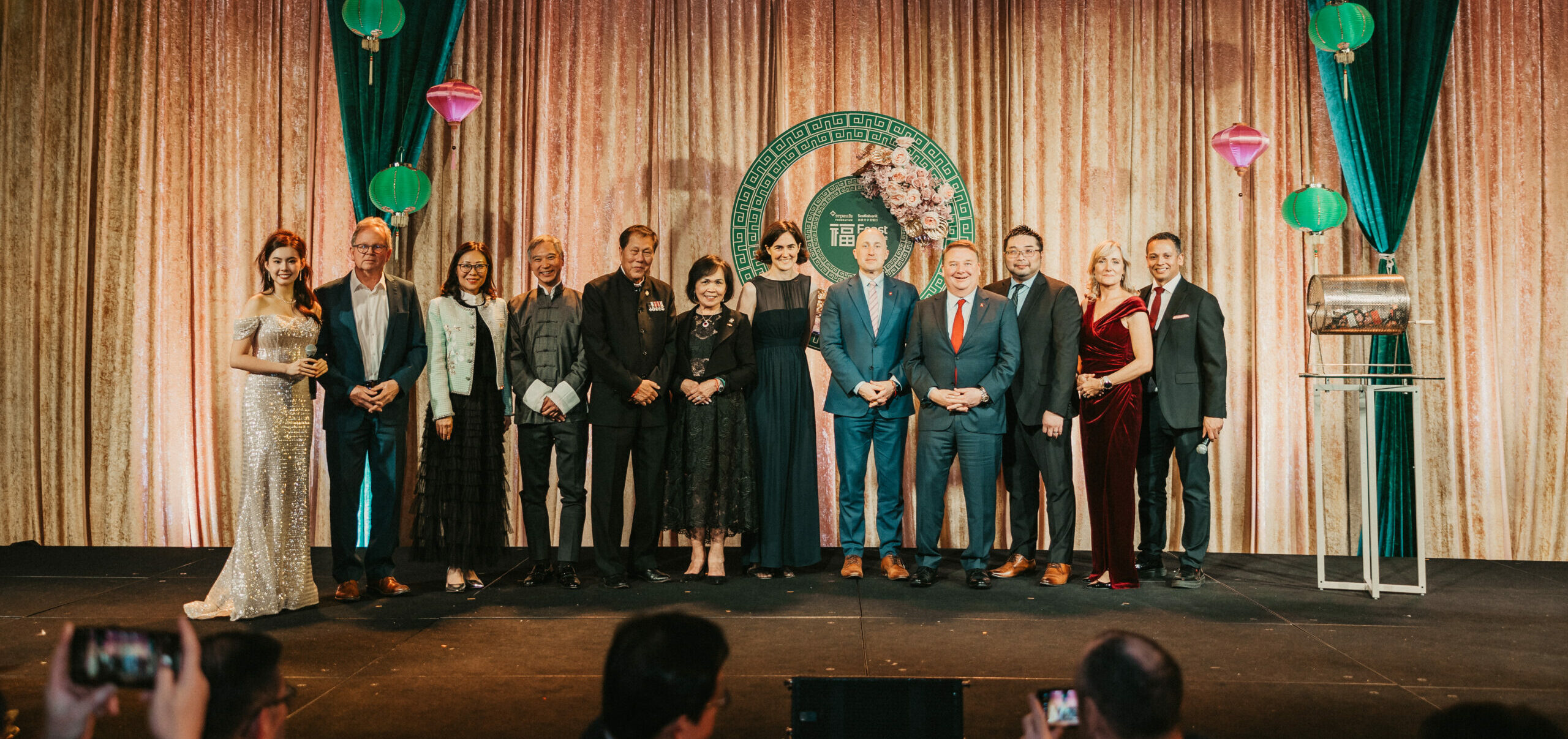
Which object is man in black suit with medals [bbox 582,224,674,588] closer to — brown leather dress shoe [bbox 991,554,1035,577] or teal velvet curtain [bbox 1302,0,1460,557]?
brown leather dress shoe [bbox 991,554,1035,577]

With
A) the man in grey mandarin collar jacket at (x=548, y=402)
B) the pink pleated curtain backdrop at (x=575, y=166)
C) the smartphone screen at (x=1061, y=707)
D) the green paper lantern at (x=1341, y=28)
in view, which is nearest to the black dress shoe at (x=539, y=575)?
the man in grey mandarin collar jacket at (x=548, y=402)

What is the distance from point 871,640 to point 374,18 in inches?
147

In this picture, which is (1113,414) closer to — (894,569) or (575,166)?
(894,569)

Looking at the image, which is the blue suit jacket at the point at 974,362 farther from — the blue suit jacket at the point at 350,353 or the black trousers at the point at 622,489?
the blue suit jacket at the point at 350,353

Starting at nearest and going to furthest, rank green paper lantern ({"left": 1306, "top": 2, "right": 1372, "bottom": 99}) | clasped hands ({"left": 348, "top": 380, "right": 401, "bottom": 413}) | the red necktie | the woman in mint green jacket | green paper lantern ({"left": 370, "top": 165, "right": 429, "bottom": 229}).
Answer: clasped hands ({"left": 348, "top": 380, "right": 401, "bottom": 413}) → the woman in mint green jacket → the red necktie → green paper lantern ({"left": 1306, "top": 2, "right": 1372, "bottom": 99}) → green paper lantern ({"left": 370, "top": 165, "right": 429, "bottom": 229})

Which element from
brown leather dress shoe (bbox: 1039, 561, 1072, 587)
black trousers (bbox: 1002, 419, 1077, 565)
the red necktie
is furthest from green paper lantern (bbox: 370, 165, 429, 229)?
brown leather dress shoe (bbox: 1039, 561, 1072, 587)

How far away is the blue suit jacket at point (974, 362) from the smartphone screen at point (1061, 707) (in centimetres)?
313

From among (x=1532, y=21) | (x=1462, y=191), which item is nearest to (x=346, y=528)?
(x=1462, y=191)

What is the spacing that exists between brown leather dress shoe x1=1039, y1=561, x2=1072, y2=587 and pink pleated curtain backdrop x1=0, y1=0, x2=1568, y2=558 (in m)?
1.14

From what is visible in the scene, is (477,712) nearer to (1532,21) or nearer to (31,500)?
(31,500)

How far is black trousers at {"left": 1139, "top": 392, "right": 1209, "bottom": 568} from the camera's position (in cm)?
461

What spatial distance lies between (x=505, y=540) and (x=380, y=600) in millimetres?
588

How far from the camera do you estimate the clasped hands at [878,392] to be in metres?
4.54

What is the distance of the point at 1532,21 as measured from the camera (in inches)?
215
